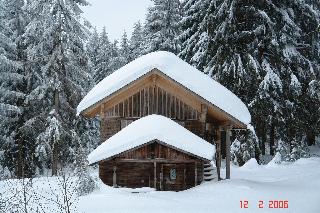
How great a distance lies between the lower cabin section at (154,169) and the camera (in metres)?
17.8

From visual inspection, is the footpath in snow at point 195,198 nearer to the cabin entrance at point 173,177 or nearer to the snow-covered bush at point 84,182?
the snow-covered bush at point 84,182

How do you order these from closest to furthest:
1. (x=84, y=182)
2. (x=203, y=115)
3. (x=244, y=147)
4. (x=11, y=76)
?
(x=84, y=182), (x=203, y=115), (x=244, y=147), (x=11, y=76)

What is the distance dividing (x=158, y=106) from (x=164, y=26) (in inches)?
815

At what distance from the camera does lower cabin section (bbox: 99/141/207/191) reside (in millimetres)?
17781

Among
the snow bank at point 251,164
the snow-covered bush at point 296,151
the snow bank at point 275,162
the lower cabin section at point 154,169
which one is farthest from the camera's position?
the snow-covered bush at point 296,151

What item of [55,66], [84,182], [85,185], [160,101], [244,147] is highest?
[55,66]

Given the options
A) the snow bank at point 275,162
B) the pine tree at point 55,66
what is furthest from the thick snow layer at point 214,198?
the pine tree at point 55,66

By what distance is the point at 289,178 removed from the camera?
846 inches

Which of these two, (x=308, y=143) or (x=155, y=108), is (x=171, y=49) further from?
(x=155, y=108)

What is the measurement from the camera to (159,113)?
19844mm

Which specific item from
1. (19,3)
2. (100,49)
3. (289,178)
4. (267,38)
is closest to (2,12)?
(19,3)

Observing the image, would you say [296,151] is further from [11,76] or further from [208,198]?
[11,76]

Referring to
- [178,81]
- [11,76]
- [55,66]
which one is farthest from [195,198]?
[11,76]

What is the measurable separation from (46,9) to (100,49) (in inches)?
1071
